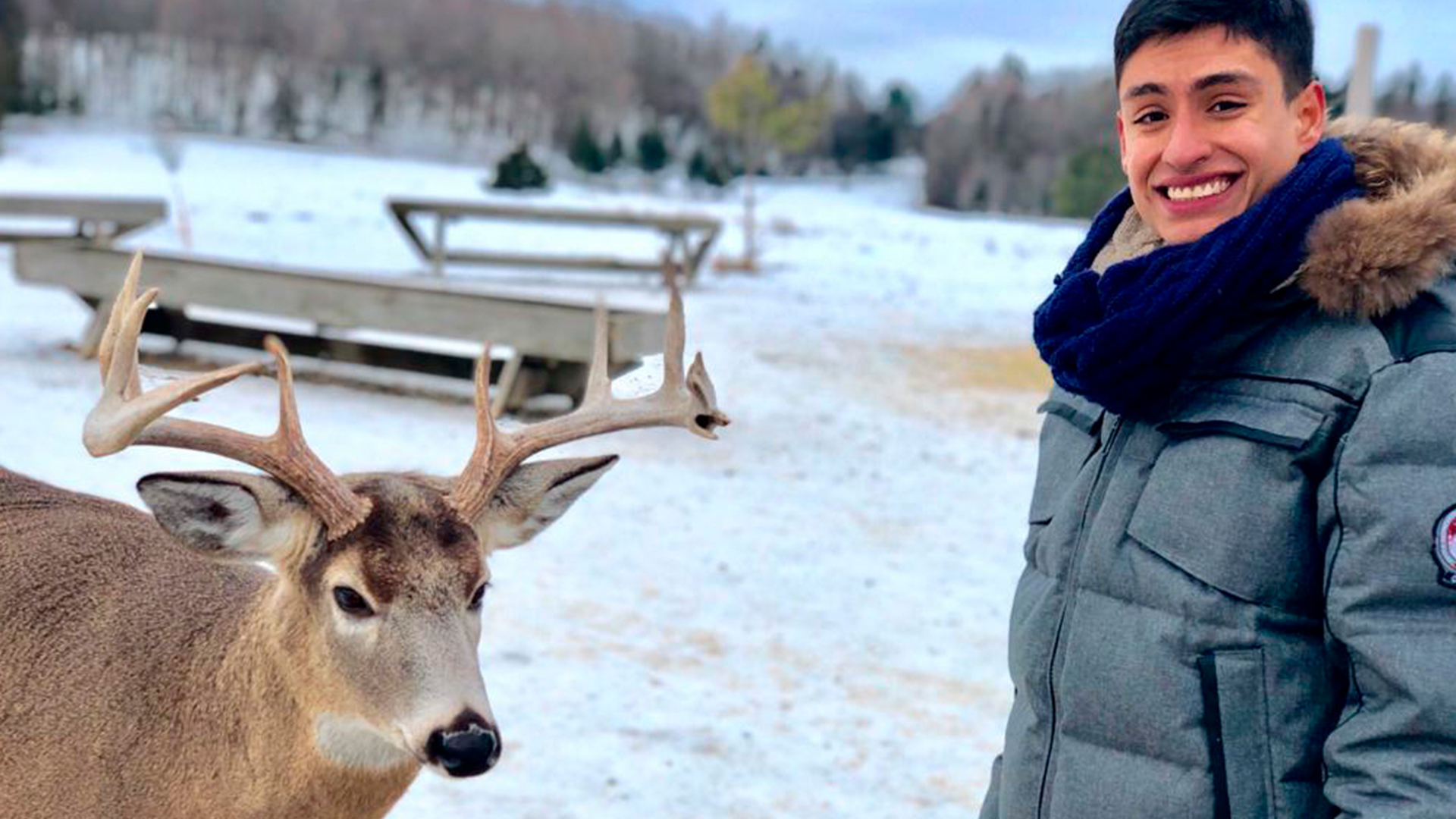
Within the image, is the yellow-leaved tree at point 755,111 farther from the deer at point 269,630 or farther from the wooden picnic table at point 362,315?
the deer at point 269,630

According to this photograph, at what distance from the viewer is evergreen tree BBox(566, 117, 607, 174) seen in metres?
43.8

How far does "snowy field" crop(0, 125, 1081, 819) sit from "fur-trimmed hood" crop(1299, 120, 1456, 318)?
303 cm

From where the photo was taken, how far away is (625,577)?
639 centimetres

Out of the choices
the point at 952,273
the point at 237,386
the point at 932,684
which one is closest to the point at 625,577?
the point at 932,684

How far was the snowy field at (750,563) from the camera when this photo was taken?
4648 mm

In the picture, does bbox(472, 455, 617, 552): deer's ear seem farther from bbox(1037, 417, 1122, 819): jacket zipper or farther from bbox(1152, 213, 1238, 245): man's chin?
bbox(1152, 213, 1238, 245): man's chin

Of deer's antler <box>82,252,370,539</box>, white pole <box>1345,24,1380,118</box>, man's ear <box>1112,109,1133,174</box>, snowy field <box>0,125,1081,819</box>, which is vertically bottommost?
snowy field <box>0,125,1081,819</box>

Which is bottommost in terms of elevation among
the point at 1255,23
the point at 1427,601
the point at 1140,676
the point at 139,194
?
the point at 139,194

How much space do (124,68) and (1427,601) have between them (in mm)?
52637

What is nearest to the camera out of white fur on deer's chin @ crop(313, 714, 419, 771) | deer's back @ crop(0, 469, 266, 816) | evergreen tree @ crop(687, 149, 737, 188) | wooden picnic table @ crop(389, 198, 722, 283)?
white fur on deer's chin @ crop(313, 714, 419, 771)

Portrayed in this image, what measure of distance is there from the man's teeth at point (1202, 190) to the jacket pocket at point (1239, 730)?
581 millimetres

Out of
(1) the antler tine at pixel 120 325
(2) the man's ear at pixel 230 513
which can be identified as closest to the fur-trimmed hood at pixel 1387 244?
(2) the man's ear at pixel 230 513

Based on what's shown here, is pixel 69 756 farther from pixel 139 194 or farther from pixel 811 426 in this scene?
pixel 139 194

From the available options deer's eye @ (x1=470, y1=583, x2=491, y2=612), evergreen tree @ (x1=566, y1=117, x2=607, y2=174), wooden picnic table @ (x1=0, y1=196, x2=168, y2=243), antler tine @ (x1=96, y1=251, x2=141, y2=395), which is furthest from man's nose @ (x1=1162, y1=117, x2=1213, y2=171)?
evergreen tree @ (x1=566, y1=117, x2=607, y2=174)
